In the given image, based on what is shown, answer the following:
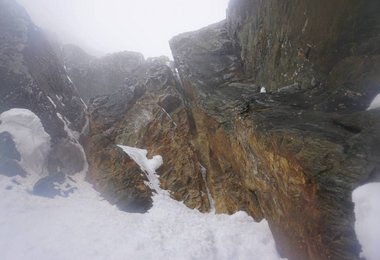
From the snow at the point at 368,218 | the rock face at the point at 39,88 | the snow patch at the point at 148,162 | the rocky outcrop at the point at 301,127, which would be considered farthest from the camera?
the rock face at the point at 39,88

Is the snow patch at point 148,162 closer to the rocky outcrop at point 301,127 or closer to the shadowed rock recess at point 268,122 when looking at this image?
the shadowed rock recess at point 268,122

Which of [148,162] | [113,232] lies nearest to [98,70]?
[148,162]

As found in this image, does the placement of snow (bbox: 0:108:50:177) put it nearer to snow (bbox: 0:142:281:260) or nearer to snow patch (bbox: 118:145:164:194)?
snow (bbox: 0:142:281:260)

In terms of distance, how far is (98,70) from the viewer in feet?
114

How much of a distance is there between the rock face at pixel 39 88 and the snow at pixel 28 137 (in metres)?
0.46

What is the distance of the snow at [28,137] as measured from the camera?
54.5ft

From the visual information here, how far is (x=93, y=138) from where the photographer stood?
66.4ft

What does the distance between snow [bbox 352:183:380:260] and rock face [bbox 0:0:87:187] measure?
15.5m

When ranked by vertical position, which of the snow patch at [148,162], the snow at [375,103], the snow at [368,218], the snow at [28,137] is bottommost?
the snow patch at [148,162]

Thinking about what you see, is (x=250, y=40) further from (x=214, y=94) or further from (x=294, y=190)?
(x=294, y=190)

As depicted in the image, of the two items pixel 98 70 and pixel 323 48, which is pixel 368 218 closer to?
pixel 323 48

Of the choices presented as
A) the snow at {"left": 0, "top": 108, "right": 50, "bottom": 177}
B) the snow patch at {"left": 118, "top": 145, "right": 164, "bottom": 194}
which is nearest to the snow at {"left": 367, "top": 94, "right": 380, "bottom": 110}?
the snow patch at {"left": 118, "top": 145, "right": 164, "bottom": 194}

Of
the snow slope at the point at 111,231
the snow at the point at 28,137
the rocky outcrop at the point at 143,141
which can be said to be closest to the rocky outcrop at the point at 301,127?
the rocky outcrop at the point at 143,141

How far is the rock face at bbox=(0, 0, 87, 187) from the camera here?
18.5 meters
